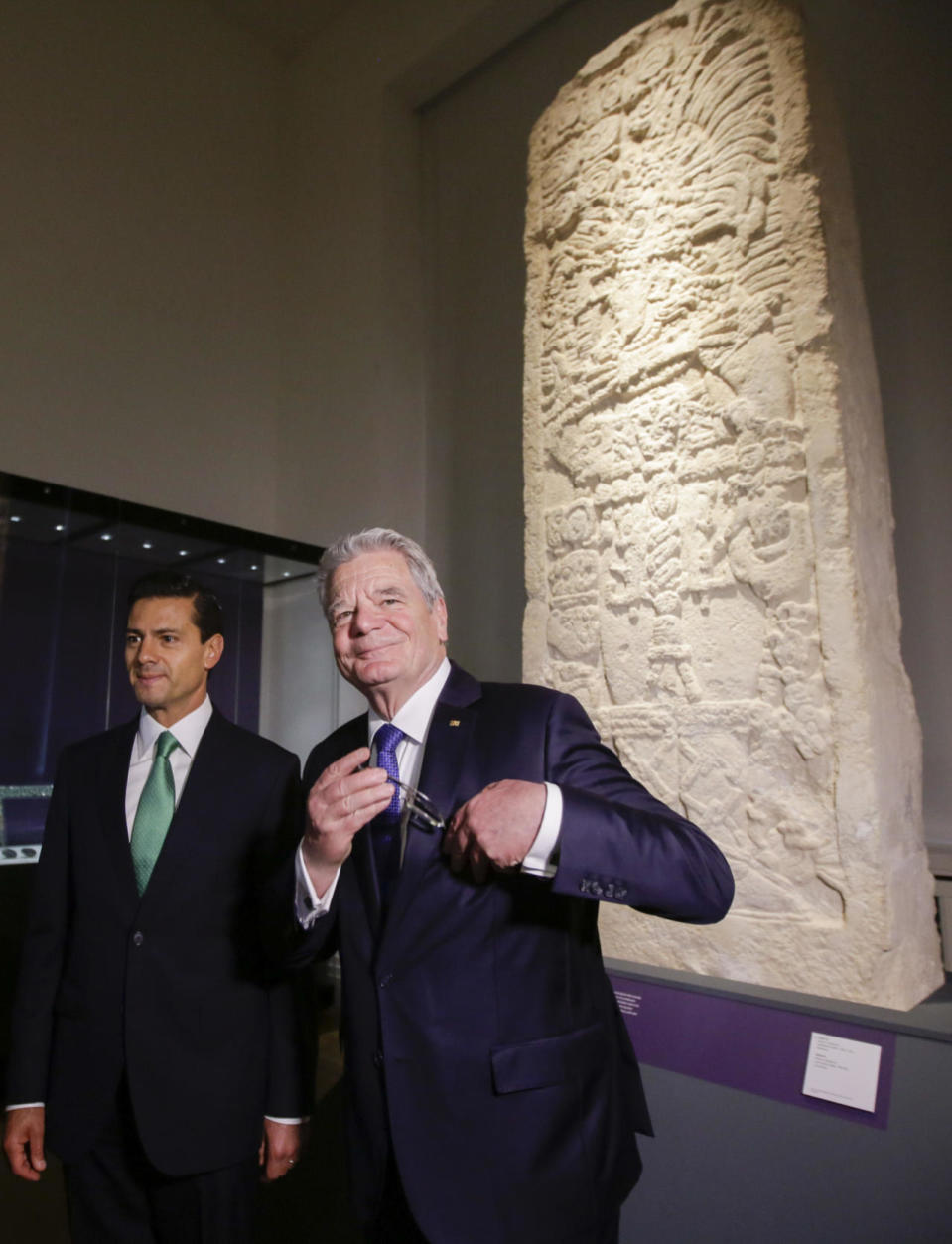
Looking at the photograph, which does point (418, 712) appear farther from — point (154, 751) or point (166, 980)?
point (166, 980)

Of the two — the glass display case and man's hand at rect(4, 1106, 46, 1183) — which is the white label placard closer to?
man's hand at rect(4, 1106, 46, 1183)

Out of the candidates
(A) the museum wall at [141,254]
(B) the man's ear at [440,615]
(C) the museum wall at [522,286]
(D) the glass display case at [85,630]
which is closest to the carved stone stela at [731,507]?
(C) the museum wall at [522,286]

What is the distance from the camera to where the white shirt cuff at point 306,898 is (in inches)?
56.2

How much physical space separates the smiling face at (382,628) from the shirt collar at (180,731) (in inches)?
16.7

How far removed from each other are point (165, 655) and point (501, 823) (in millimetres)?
904

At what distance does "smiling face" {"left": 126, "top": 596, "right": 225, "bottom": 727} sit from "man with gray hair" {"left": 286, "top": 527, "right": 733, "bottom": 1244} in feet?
1.37

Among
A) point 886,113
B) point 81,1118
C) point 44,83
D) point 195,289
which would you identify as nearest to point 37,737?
point 81,1118

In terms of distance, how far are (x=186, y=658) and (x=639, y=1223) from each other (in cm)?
176

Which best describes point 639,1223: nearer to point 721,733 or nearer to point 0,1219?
point 721,733

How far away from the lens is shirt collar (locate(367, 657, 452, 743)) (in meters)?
1.58

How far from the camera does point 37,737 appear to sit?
2996mm

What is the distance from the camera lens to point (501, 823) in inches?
48.3

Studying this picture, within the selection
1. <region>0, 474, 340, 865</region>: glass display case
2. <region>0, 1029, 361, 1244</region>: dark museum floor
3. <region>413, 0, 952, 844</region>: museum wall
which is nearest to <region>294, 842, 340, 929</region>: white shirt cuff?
<region>0, 1029, 361, 1244</region>: dark museum floor

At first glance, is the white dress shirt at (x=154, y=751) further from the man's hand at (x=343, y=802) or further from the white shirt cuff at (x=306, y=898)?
the man's hand at (x=343, y=802)
